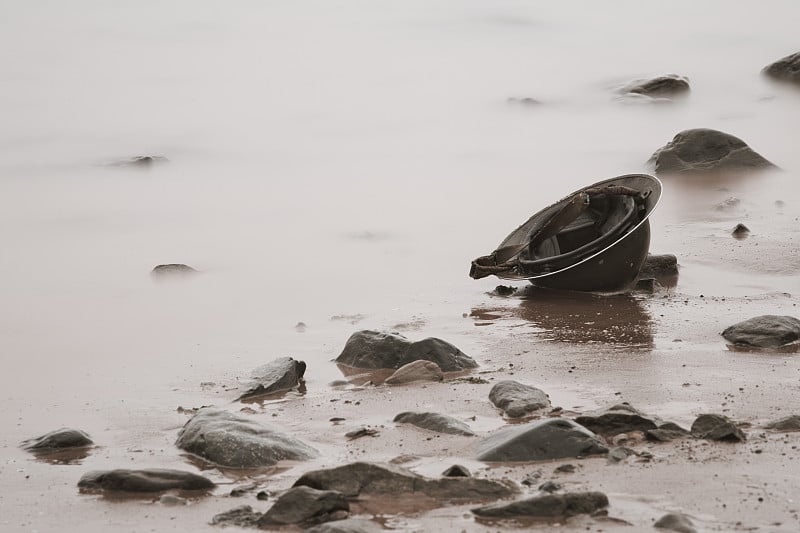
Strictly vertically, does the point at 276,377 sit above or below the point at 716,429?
above

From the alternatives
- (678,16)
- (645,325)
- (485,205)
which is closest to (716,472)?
(645,325)

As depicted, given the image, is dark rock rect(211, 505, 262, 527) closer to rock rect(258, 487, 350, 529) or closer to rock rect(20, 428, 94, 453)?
rock rect(258, 487, 350, 529)

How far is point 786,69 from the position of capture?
80.1 ft

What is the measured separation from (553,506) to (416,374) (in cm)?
268

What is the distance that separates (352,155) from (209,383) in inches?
451

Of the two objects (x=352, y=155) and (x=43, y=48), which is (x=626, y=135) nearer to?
(x=352, y=155)

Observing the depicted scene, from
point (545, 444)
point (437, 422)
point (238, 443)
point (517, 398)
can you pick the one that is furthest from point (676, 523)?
point (238, 443)

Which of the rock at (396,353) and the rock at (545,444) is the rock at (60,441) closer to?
the rock at (396,353)

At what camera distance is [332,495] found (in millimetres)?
5453

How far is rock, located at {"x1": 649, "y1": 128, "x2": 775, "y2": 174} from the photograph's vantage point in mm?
15664

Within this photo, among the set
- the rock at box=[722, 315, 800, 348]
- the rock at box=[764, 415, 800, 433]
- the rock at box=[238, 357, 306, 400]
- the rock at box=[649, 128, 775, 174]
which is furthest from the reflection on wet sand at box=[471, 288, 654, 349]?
the rock at box=[649, 128, 775, 174]

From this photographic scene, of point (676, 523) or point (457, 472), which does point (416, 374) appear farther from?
point (676, 523)

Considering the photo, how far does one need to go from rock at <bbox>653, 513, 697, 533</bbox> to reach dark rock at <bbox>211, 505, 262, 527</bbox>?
1788 millimetres

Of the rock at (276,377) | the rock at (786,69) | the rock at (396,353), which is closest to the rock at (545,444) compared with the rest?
the rock at (396,353)
